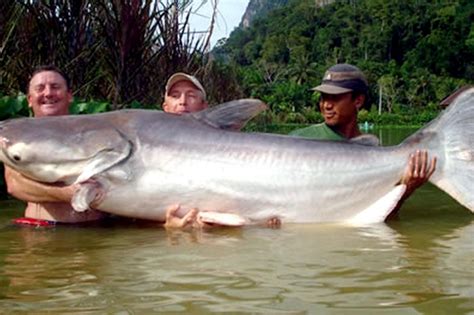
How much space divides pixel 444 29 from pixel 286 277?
92.9m

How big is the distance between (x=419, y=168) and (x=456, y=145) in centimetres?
26

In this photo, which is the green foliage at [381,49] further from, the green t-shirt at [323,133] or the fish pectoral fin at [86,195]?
the fish pectoral fin at [86,195]

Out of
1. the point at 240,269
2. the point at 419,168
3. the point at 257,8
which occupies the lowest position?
the point at 240,269

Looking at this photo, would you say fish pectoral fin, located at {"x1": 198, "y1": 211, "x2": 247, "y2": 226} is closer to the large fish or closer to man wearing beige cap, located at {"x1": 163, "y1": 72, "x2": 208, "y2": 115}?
the large fish

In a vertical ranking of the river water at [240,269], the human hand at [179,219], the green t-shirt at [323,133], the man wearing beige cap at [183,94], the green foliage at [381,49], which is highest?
the green foliage at [381,49]

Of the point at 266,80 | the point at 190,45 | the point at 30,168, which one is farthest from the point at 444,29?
the point at 30,168

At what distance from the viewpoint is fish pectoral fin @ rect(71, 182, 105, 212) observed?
149 inches

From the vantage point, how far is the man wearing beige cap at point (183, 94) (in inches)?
196

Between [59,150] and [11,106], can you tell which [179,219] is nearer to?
[59,150]

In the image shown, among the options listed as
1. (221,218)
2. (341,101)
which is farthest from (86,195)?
(341,101)

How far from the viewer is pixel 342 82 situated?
16.6ft

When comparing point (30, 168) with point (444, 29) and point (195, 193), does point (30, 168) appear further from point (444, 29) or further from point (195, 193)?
point (444, 29)

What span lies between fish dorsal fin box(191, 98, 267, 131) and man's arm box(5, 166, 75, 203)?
865 millimetres

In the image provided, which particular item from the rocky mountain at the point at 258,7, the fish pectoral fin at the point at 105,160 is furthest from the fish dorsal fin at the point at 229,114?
the rocky mountain at the point at 258,7
